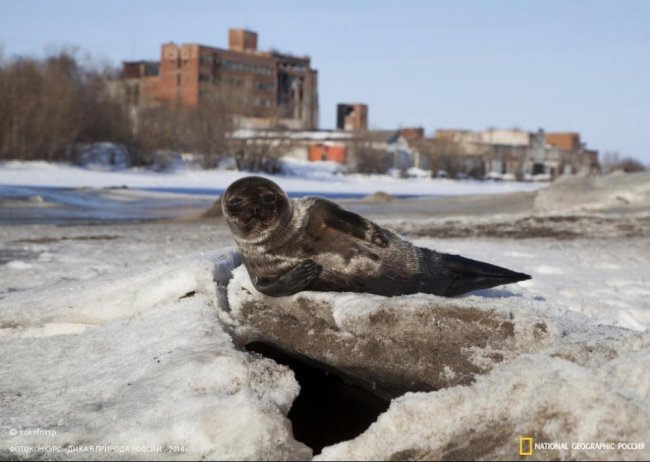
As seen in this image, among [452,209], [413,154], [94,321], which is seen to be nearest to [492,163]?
[413,154]

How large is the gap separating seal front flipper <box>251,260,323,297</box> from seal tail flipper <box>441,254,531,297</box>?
88 centimetres

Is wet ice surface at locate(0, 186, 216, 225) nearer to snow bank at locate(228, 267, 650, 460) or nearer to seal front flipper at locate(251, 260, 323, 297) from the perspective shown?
seal front flipper at locate(251, 260, 323, 297)

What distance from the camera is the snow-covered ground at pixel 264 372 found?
261 centimetres

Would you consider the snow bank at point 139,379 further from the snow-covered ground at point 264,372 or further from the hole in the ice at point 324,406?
the hole in the ice at point 324,406

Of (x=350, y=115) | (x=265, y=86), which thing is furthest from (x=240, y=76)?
(x=350, y=115)

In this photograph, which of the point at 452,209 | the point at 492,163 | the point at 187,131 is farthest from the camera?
the point at 492,163

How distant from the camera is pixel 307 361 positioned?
375cm

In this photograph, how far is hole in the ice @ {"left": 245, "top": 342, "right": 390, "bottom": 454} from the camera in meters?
3.37

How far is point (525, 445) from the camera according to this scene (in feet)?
8.22

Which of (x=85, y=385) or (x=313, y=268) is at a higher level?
(x=313, y=268)

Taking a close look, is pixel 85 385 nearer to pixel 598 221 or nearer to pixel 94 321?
pixel 94 321

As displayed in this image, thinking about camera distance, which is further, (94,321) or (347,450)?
(94,321)

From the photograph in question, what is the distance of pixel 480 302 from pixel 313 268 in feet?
Answer: 2.70

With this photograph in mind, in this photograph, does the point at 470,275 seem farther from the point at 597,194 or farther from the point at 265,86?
the point at 265,86
